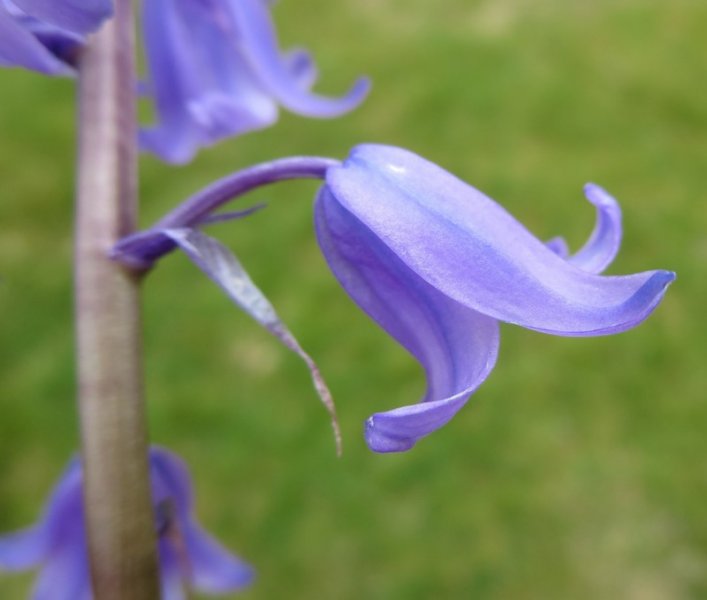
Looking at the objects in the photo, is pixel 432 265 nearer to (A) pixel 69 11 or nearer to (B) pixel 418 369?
(A) pixel 69 11

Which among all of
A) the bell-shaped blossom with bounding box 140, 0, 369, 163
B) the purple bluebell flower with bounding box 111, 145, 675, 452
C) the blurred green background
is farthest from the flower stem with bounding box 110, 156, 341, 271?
the blurred green background

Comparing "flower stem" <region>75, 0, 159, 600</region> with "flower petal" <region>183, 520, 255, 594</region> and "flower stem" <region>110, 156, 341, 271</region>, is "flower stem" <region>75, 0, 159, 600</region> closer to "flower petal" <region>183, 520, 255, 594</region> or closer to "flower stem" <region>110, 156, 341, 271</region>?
"flower stem" <region>110, 156, 341, 271</region>

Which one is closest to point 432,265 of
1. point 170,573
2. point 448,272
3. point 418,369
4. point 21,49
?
point 448,272

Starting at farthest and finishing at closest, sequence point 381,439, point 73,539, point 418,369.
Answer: point 418,369 < point 73,539 < point 381,439

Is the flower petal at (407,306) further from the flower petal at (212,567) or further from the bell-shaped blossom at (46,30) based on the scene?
the flower petal at (212,567)

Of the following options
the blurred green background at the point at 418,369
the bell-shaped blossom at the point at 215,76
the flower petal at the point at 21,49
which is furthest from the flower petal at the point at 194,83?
the blurred green background at the point at 418,369

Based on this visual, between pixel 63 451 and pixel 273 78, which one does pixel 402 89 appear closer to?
pixel 63 451

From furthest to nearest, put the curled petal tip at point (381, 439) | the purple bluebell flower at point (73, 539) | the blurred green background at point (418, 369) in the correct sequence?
the blurred green background at point (418, 369)
the purple bluebell flower at point (73, 539)
the curled petal tip at point (381, 439)
